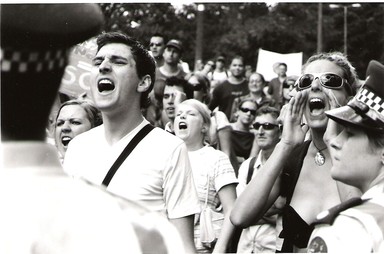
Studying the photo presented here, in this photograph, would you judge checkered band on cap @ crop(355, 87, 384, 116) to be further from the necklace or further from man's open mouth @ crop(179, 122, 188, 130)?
man's open mouth @ crop(179, 122, 188, 130)

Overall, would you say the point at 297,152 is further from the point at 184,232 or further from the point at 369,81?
the point at 369,81

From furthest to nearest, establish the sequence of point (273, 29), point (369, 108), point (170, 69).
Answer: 1. point (273, 29)
2. point (170, 69)
3. point (369, 108)

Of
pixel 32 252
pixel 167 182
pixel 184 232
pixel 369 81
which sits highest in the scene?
pixel 369 81

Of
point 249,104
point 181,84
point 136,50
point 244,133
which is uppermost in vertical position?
point 136,50

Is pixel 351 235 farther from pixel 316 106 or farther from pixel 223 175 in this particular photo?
pixel 223 175

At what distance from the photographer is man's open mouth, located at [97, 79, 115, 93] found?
252 centimetres

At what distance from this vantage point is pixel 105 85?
252 cm

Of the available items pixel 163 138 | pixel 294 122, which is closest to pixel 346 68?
pixel 294 122

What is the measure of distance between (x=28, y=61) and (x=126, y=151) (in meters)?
1.24

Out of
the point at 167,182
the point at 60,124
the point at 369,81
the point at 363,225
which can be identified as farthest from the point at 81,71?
the point at 363,225

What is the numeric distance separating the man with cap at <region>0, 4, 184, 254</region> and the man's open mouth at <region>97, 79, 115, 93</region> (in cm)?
130

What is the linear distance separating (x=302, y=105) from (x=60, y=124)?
1251 millimetres

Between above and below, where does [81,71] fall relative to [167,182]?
above

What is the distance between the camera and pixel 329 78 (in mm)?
2562
